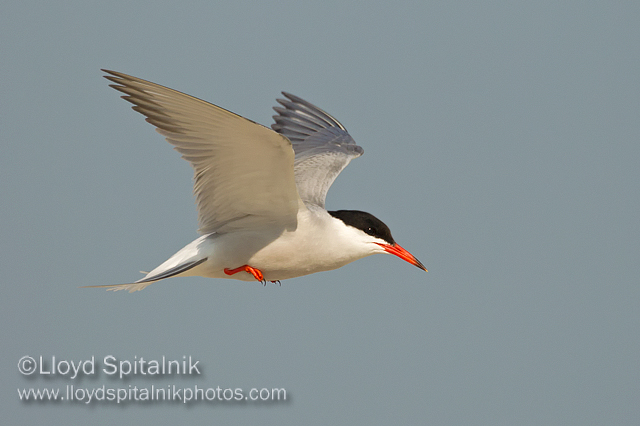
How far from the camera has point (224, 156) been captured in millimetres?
6262

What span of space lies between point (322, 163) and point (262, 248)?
7.11 feet

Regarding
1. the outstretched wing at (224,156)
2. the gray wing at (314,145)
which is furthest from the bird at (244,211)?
the gray wing at (314,145)

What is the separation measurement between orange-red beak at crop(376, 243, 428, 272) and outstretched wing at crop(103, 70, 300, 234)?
3.43ft

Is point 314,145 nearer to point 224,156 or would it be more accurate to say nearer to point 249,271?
point 249,271

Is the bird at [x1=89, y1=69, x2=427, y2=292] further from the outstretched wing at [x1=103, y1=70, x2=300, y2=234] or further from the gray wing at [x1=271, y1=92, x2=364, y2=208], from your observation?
the gray wing at [x1=271, y1=92, x2=364, y2=208]

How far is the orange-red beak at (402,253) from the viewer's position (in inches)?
283

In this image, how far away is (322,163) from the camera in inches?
344

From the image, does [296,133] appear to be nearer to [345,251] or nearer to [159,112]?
[345,251]

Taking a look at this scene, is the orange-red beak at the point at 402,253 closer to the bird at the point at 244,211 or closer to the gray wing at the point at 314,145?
the bird at the point at 244,211

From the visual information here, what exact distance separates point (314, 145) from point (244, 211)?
3045mm

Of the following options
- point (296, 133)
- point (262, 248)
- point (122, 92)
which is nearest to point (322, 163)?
point (296, 133)

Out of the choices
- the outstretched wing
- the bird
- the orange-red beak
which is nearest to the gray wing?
the bird

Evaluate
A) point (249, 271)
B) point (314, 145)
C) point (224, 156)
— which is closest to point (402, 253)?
point (249, 271)

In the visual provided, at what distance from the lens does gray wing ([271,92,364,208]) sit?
8242mm
